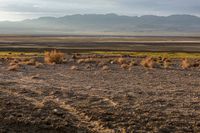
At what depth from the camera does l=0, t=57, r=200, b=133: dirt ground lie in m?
15.0

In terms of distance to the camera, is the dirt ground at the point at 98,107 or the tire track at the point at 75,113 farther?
the dirt ground at the point at 98,107

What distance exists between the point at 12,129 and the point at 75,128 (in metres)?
1.96

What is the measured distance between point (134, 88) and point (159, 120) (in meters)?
9.11

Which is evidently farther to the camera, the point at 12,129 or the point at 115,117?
the point at 115,117

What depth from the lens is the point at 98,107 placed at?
1819cm

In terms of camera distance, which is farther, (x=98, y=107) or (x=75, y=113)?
(x=98, y=107)

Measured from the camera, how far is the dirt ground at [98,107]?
1500cm

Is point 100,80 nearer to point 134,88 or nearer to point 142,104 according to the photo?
point 134,88

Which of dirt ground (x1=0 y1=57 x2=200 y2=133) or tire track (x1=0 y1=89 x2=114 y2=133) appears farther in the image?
dirt ground (x1=0 y1=57 x2=200 y2=133)

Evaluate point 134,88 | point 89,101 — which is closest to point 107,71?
point 134,88

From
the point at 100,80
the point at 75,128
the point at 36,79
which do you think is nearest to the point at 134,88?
the point at 100,80

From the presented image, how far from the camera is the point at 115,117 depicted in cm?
1634

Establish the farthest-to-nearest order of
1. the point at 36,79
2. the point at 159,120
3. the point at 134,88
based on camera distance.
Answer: the point at 36,79
the point at 134,88
the point at 159,120

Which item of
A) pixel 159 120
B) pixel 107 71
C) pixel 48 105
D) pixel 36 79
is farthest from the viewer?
pixel 107 71
